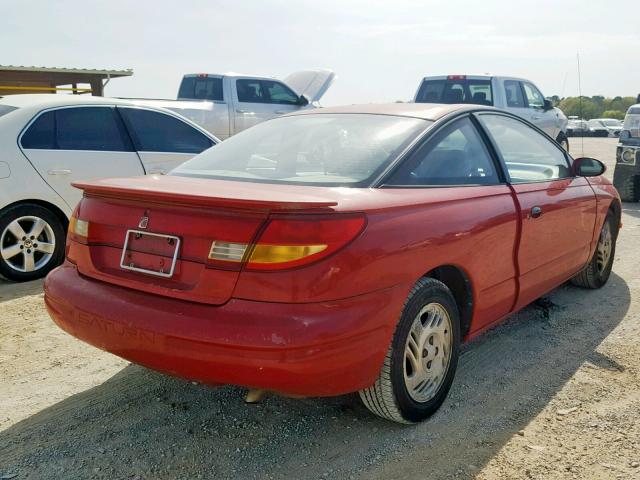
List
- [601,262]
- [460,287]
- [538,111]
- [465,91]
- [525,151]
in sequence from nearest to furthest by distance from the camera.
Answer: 1. [460,287]
2. [525,151]
3. [601,262]
4. [465,91]
5. [538,111]

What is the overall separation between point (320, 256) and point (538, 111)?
12.8 m

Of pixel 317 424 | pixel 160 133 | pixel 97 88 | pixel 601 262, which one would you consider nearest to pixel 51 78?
pixel 97 88

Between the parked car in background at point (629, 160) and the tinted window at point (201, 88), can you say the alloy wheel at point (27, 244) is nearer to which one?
the tinted window at point (201, 88)

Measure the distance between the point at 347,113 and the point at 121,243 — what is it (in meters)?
1.52

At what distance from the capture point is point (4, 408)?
10.1 feet

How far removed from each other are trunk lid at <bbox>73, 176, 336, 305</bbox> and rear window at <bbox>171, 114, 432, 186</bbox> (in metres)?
0.31

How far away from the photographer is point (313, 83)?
14219 millimetres

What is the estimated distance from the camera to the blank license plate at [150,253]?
2.54m

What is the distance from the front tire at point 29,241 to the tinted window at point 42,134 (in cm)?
52

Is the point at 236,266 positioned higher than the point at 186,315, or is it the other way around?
the point at 236,266

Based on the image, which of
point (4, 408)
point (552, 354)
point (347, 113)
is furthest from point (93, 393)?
point (552, 354)

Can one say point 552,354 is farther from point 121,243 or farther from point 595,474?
point 121,243

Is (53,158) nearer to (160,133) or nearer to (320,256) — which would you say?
(160,133)

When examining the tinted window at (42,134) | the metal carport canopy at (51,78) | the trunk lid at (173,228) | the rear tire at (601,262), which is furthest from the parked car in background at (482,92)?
the trunk lid at (173,228)
